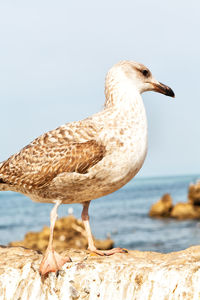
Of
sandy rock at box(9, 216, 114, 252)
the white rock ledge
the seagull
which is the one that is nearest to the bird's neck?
Result: the seagull

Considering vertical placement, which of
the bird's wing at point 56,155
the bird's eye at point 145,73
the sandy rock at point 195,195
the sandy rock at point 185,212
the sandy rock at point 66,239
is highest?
the sandy rock at point 195,195

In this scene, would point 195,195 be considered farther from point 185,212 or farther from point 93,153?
point 93,153

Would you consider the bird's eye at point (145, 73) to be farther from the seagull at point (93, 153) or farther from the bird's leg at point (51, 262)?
the bird's leg at point (51, 262)

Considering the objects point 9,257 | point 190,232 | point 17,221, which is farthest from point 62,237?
point 17,221

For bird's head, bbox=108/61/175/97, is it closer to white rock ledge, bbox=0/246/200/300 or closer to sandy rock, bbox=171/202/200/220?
white rock ledge, bbox=0/246/200/300

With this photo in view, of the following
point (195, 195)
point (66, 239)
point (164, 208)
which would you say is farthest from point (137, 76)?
point (164, 208)

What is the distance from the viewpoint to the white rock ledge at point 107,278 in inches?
178

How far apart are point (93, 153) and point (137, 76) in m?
1.28

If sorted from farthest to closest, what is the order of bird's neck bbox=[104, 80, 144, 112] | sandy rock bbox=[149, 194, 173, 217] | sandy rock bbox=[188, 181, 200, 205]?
1. sandy rock bbox=[149, 194, 173, 217]
2. sandy rock bbox=[188, 181, 200, 205]
3. bird's neck bbox=[104, 80, 144, 112]

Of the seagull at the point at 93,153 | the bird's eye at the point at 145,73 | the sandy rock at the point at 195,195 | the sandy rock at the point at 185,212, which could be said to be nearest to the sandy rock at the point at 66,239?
the seagull at the point at 93,153

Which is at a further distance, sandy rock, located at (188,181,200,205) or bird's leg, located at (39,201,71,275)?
sandy rock, located at (188,181,200,205)

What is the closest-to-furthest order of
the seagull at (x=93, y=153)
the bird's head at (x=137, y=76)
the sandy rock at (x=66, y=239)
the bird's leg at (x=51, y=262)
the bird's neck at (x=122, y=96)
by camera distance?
1. the bird's leg at (x=51, y=262)
2. the seagull at (x=93, y=153)
3. the bird's neck at (x=122, y=96)
4. the bird's head at (x=137, y=76)
5. the sandy rock at (x=66, y=239)

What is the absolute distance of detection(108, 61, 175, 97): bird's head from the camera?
5766 mm

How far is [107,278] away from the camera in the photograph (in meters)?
4.91
